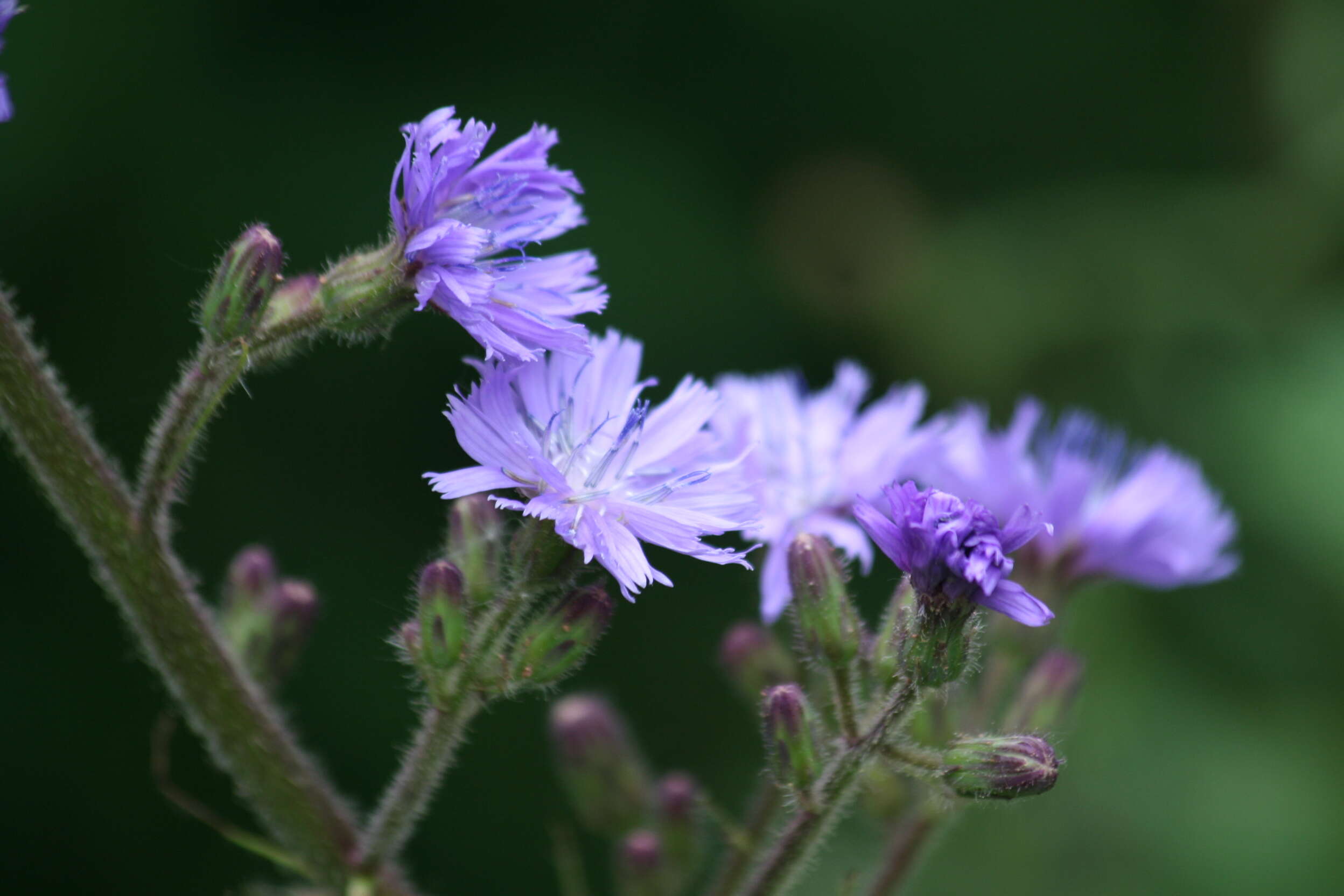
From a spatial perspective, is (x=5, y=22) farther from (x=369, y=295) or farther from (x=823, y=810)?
(x=823, y=810)

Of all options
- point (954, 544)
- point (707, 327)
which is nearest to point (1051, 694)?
point (954, 544)

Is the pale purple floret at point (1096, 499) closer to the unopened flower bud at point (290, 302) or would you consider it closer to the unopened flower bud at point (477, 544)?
the unopened flower bud at point (477, 544)

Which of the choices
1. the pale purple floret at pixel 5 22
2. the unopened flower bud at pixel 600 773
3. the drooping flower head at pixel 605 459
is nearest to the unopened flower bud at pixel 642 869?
the unopened flower bud at pixel 600 773

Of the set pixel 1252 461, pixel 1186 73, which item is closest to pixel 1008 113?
pixel 1186 73

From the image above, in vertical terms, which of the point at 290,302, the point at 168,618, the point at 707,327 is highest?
the point at 707,327

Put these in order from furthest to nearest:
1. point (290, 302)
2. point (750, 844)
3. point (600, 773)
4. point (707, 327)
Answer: point (707, 327)
point (600, 773)
point (750, 844)
point (290, 302)

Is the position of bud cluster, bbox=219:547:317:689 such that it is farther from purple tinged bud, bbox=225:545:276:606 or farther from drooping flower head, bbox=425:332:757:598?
drooping flower head, bbox=425:332:757:598
